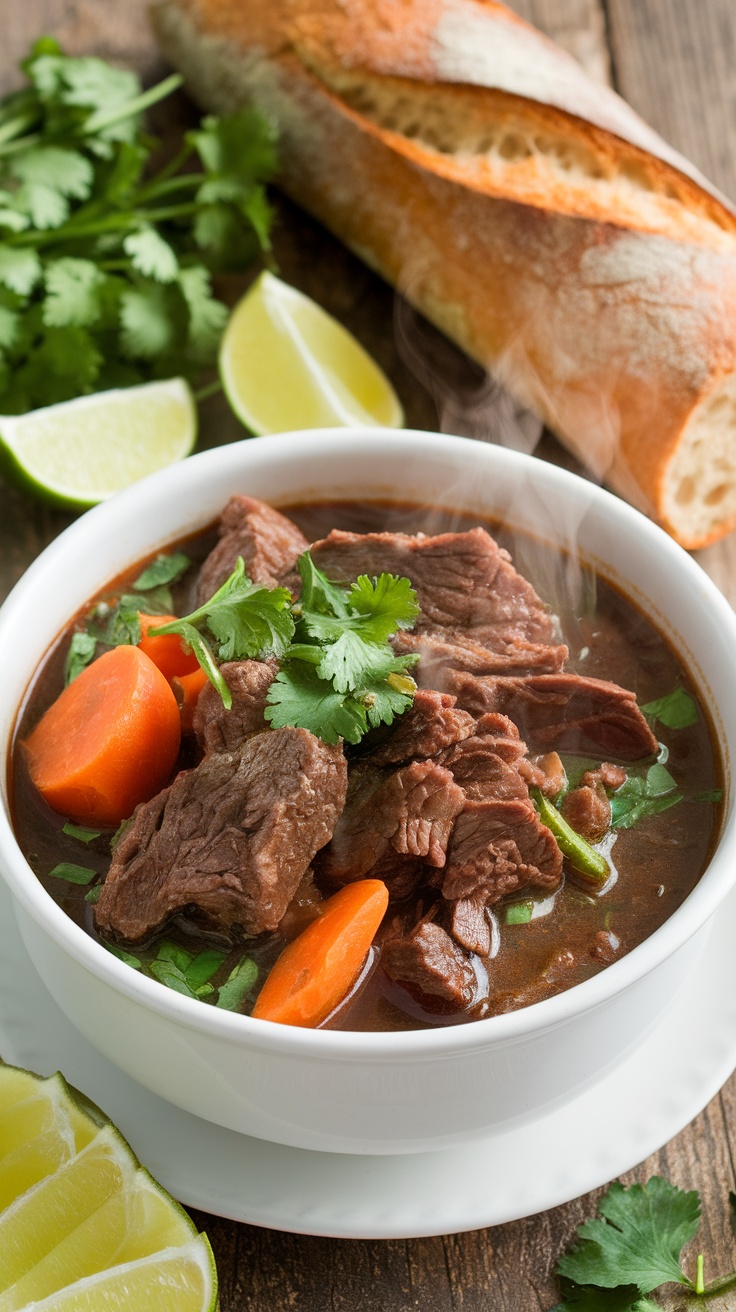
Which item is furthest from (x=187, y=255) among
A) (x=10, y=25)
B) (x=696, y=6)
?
(x=696, y=6)

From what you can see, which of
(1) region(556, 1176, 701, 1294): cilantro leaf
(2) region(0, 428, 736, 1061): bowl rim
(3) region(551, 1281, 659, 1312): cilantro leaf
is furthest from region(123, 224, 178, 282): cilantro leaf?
(3) region(551, 1281, 659, 1312): cilantro leaf

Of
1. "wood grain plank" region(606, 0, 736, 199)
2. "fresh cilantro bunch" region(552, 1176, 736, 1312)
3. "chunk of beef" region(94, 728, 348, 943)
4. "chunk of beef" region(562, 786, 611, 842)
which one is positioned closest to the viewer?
"chunk of beef" region(94, 728, 348, 943)

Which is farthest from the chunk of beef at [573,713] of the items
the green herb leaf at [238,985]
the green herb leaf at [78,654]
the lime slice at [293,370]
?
the lime slice at [293,370]

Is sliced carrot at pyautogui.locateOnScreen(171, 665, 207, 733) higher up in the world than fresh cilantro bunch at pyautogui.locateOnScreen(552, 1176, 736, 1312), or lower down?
higher up

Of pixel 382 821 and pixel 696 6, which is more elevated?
pixel 696 6

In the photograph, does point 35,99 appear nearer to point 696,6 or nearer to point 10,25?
point 10,25

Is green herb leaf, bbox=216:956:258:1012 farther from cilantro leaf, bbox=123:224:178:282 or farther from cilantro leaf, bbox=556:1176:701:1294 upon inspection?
cilantro leaf, bbox=123:224:178:282

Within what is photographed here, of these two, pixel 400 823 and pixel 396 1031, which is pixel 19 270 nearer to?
pixel 400 823
